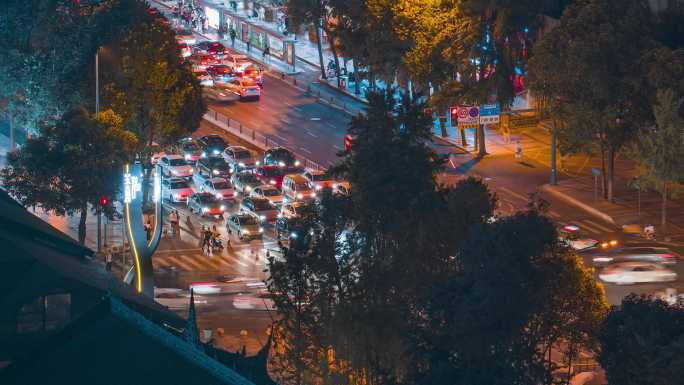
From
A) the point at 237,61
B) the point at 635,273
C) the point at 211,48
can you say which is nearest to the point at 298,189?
the point at 635,273

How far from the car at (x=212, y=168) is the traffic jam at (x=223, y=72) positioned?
1610 centimetres

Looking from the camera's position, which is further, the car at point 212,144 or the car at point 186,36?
the car at point 186,36

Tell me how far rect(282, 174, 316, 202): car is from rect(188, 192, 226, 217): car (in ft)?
12.0

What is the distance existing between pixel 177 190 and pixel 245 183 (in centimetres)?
423

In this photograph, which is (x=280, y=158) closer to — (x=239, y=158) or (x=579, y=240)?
(x=239, y=158)

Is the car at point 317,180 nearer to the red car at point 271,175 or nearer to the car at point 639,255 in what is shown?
the red car at point 271,175

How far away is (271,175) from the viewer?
8625 centimetres

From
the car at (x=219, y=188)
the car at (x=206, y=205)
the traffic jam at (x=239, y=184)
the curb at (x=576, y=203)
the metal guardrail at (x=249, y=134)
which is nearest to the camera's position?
the traffic jam at (x=239, y=184)

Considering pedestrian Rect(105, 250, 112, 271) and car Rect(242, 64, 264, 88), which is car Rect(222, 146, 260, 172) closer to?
pedestrian Rect(105, 250, 112, 271)

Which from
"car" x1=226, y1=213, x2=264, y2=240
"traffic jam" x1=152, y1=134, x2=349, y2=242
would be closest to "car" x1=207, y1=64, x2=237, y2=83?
"traffic jam" x1=152, y1=134, x2=349, y2=242

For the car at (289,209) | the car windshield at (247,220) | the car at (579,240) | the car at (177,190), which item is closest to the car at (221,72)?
the car at (177,190)

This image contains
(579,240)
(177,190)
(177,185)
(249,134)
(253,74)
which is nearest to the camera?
(579,240)

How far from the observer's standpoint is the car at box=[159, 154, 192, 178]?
87.4 m

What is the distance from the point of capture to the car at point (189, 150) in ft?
300
